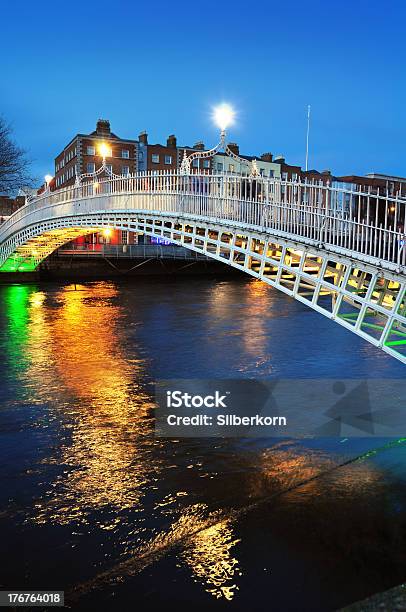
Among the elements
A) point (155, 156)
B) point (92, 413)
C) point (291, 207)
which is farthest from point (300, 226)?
point (155, 156)

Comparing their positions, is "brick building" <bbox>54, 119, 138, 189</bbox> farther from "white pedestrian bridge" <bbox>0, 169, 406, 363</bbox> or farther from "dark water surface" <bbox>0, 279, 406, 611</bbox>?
"dark water surface" <bbox>0, 279, 406, 611</bbox>

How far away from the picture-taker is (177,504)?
7230 millimetres

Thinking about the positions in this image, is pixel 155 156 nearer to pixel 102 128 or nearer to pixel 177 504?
pixel 102 128

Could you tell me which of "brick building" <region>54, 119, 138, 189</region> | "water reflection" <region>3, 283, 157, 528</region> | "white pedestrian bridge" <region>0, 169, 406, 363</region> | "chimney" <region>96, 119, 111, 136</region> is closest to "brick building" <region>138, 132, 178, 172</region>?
"brick building" <region>54, 119, 138, 189</region>

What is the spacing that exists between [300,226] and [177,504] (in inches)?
238

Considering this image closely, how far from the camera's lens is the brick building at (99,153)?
5691 centimetres

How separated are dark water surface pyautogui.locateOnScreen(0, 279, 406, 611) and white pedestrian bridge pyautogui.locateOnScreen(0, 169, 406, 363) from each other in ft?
8.21

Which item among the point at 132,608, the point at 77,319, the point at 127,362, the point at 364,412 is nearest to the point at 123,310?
the point at 77,319

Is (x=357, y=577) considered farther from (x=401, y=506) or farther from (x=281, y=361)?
(x=281, y=361)

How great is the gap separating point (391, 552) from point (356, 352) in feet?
37.0

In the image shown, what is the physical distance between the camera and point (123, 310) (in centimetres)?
2661

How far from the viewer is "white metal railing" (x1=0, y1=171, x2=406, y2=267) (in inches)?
368

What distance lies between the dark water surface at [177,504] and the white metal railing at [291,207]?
3260mm

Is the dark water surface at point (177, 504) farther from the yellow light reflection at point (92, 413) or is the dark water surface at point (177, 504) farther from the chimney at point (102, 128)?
the chimney at point (102, 128)
